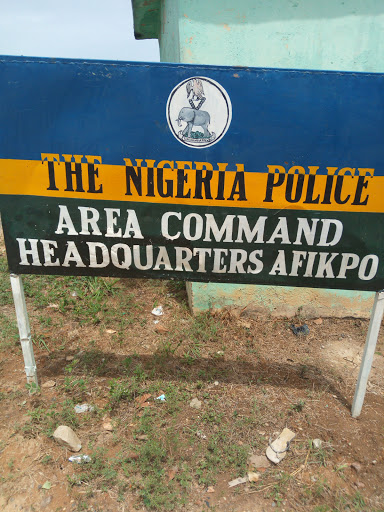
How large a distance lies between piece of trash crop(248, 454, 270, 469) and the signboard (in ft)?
3.72

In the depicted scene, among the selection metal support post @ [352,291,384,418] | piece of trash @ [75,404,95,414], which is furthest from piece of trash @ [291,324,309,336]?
piece of trash @ [75,404,95,414]

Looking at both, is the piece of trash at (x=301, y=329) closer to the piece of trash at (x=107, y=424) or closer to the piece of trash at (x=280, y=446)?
the piece of trash at (x=280, y=446)

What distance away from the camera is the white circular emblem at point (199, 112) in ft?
7.18

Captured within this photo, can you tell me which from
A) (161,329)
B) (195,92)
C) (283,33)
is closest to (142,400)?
(161,329)

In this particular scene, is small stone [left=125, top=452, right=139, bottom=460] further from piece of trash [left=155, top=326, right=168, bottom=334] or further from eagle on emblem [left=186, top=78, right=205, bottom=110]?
eagle on emblem [left=186, top=78, right=205, bottom=110]

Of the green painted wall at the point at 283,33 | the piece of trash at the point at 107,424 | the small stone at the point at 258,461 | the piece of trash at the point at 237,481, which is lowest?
the piece of trash at the point at 107,424

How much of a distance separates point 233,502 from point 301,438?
67 centimetres

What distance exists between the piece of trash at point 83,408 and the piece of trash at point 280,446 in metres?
1.27

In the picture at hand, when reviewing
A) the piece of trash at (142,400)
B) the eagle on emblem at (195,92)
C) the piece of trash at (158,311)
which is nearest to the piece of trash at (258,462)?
the piece of trash at (142,400)

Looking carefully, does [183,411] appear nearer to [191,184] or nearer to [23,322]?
[23,322]

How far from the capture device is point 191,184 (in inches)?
92.7

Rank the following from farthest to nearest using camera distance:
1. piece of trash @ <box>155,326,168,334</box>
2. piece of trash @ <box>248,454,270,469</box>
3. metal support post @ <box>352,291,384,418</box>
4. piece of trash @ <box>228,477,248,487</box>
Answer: piece of trash @ <box>155,326,168,334</box>
metal support post @ <box>352,291,384,418</box>
piece of trash @ <box>248,454,270,469</box>
piece of trash @ <box>228,477,248,487</box>

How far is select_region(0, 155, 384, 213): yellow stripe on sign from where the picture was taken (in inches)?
90.9

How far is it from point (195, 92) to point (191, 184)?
529 millimetres
